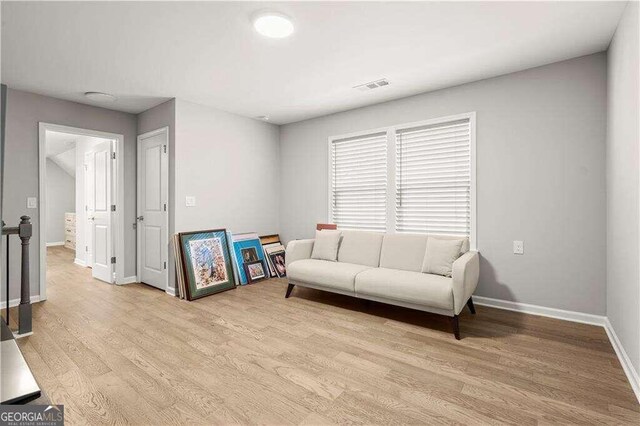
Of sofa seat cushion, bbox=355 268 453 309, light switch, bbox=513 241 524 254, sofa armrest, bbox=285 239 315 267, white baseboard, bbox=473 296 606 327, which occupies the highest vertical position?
light switch, bbox=513 241 524 254

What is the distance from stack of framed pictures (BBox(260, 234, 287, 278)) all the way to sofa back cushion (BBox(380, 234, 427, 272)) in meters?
1.77

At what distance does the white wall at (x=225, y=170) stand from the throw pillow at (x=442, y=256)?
275 centimetres

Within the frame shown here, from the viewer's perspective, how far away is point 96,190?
4914 mm

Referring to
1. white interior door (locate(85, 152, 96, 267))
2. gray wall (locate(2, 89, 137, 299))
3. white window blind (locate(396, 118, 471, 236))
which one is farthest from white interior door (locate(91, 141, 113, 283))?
white window blind (locate(396, 118, 471, 236))

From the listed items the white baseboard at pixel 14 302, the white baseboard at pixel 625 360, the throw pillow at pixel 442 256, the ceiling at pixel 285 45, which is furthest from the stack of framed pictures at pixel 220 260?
the white baseboard at pixel 625 360

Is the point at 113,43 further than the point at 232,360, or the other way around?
the point at 113,43

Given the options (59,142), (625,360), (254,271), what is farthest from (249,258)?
(59,142)

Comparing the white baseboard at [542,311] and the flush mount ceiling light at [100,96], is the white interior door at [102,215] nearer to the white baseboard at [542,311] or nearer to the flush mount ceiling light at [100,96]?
the flush mount ceiling light at [100,96]

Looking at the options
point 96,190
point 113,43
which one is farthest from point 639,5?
point 96,190

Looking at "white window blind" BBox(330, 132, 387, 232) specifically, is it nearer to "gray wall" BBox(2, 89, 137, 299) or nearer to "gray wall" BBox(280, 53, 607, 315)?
"gray wall" BBox(280, 53, 607, 315)

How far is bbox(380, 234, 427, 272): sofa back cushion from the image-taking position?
3418 millimetres

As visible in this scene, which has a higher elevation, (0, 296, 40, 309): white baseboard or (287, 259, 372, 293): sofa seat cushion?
(287, 259, 372, 293): sofa seat cushion

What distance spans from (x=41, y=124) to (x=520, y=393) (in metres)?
5.29

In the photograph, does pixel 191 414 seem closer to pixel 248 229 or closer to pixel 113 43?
pixel 113 43
